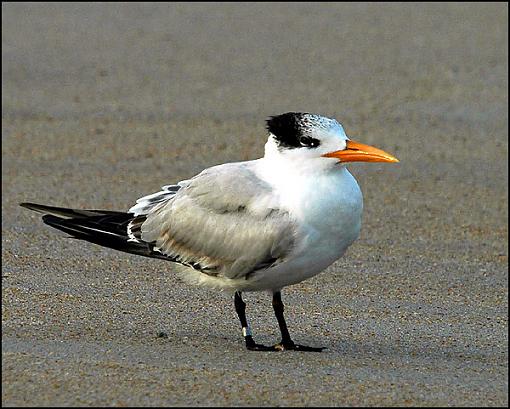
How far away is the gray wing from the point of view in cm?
485

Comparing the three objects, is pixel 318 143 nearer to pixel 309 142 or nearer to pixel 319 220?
pixel 309 142

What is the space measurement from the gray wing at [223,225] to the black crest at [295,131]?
214mm

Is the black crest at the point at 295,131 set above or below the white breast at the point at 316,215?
above

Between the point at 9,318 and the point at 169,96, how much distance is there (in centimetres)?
473

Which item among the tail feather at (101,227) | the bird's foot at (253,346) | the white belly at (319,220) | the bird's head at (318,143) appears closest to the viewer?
the white belly at (319,220)

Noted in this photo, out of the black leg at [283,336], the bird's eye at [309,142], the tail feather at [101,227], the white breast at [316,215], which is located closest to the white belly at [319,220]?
the white breast at [316,215]

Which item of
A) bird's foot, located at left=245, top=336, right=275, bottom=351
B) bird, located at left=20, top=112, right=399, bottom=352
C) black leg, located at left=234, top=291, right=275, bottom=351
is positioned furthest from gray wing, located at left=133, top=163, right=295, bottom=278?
bird's foot, located at left=245, top=336, right=275, bottom=351

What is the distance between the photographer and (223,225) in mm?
5027

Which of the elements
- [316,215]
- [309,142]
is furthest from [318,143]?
[316,215]

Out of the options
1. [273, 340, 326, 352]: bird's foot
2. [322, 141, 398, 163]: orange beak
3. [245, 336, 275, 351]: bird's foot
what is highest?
[322, 141, 398, 163]: orange beak

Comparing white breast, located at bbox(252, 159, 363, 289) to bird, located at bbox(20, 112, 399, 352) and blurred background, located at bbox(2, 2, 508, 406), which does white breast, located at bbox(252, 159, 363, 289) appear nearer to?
bird, located at bbox(20, 112, 399, 352)

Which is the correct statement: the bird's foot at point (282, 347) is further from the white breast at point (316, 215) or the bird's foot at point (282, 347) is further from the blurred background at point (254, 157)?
the white breast at point (316, 215)

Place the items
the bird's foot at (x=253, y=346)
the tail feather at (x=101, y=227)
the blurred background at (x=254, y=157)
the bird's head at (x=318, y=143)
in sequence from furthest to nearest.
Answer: the tail feather at (x=101, y=227) → the bird's foot at (x=253, y=346) → the bird's head at (x=318, y=143) → the blurred background at (x=254, y=157)

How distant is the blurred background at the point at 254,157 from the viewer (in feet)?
15.3
